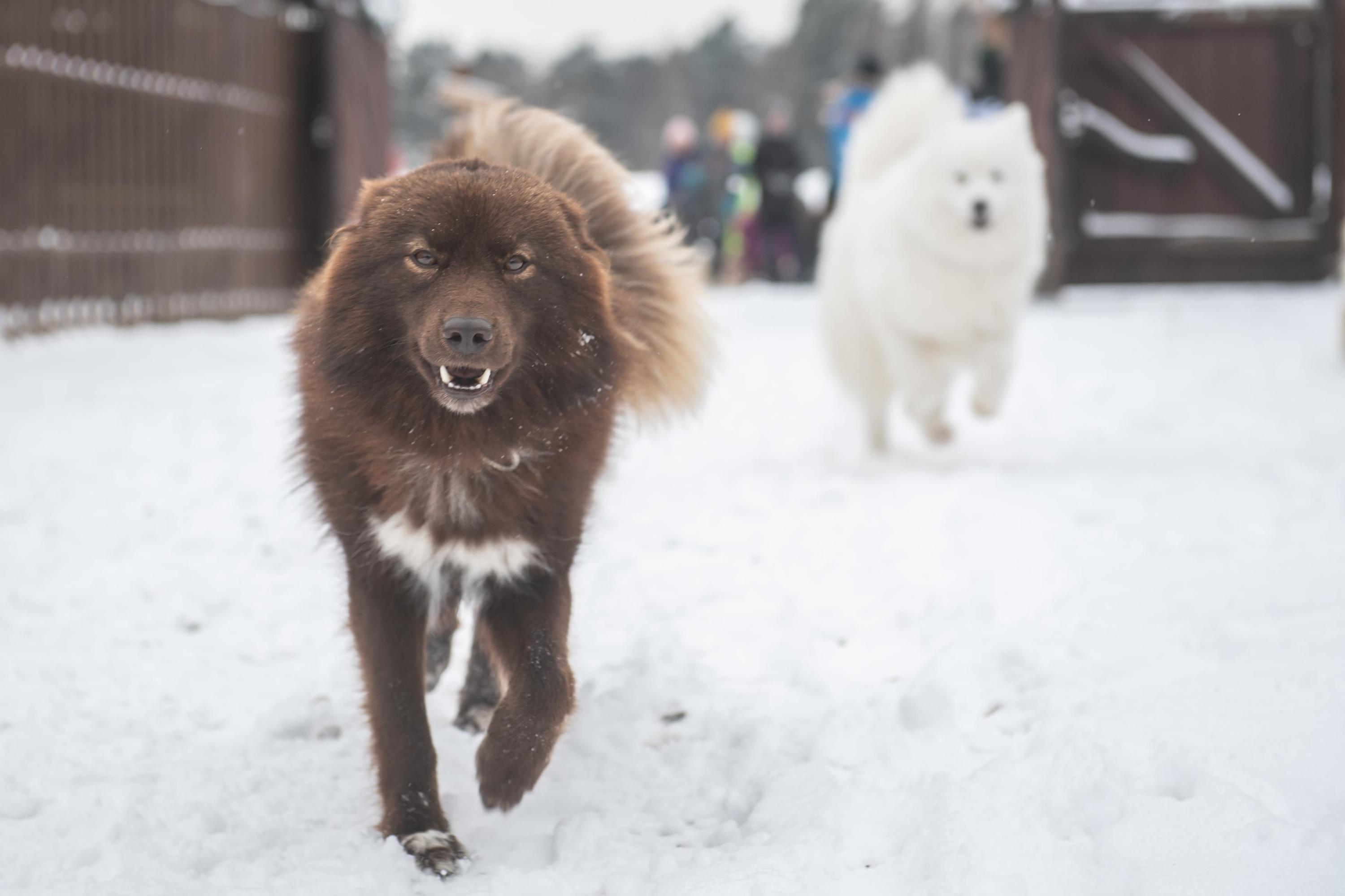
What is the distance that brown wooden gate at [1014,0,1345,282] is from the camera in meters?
10.2

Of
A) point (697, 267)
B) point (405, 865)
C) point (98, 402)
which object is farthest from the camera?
point (98, 402)

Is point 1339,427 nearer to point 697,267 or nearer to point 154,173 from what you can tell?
point 697,267

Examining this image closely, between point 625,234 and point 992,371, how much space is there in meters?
2.73

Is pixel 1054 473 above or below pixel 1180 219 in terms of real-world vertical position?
below

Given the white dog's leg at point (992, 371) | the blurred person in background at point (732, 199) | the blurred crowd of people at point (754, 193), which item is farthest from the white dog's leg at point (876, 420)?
the blurred person in background at point (732, 199)

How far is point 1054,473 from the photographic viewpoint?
4863 millimetres

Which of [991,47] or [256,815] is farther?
[991,47]

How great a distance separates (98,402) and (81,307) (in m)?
2.54

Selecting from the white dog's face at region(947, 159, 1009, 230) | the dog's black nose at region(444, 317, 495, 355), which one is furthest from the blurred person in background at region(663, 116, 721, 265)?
the dog's black nose at region(444, 317, 495, 355)

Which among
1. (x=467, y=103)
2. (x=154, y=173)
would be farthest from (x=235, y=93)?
(x=467, y=103)

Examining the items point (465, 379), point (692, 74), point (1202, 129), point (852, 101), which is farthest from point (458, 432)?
point (692, 74)

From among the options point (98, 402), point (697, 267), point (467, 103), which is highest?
point (467, 103)

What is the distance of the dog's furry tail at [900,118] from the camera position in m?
5.54

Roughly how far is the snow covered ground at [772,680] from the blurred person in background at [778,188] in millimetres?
8585
